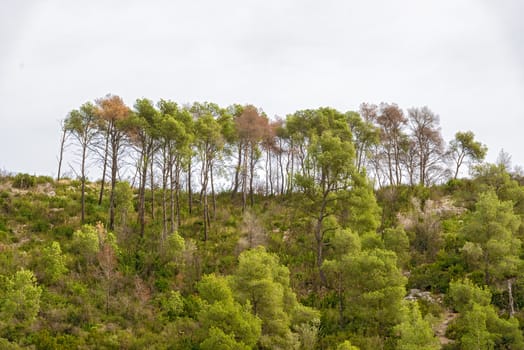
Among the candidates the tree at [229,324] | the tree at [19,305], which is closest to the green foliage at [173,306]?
the tree at [229,324]

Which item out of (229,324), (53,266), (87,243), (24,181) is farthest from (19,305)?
(24,181)

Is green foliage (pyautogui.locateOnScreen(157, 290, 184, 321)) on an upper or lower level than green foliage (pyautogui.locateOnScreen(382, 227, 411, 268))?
lower

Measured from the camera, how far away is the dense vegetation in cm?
2148

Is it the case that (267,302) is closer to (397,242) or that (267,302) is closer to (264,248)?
(264,248)

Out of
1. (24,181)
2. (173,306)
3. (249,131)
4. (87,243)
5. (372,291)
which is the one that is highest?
(249,131)

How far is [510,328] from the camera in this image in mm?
20297

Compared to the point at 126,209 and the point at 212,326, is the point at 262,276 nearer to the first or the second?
the point at 212,326

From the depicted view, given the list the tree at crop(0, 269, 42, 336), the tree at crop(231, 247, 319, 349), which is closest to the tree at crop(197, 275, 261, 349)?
the tree at crop(231, 247, 319, 349)

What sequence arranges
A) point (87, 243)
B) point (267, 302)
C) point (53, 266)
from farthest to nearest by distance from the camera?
point (87, 243) → point (53, 266) → point (267, 302)

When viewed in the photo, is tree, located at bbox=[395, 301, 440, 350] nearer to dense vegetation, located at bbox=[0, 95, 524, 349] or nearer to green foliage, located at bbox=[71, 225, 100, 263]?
dense vegetation, located at bbox=[0, 95, 524, 349]

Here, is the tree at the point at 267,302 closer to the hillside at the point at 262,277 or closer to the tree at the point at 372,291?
the hillside at the point at 262,277

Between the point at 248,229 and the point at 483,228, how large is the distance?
1499 centimetres

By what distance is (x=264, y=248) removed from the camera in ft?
80.5

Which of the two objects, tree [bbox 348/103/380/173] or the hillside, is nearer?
the hillside
